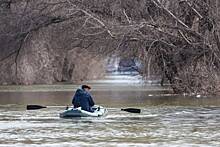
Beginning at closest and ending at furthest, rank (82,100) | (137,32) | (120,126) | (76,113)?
(120,126)
(76,113)
(82,100)
(137,32)

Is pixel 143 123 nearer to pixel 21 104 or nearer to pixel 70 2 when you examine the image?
pixel 21 104

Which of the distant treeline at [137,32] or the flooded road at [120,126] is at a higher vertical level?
the distant treeline at [137,32]

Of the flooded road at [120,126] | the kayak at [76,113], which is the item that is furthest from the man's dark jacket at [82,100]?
Answer: the flooded road at [120,126]

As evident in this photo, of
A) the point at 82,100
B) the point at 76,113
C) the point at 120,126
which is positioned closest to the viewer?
the point at 120,126

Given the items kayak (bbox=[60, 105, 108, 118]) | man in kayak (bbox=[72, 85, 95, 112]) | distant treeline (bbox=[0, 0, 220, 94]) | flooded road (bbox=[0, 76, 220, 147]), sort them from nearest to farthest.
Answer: flooded road (bbox=[0, 76, 220, 147]), kayak (bbox=[60, 105, 108, 118]), man in kayak (bbox=[72, 85, 95, 112]), distant treeline (bbox=[0, 0, 220, 94])

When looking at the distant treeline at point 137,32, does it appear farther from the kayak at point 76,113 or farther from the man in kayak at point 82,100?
the kayak at point 76,113

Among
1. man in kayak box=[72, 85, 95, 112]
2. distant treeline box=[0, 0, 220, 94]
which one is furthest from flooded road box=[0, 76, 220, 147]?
distant treeline box=[0, 0, 220, 94]

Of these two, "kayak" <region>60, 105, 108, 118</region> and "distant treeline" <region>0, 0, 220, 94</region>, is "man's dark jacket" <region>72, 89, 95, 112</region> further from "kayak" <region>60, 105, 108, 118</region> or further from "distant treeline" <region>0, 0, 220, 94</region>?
"distant treeline" <region>0, 0, 220, 94</region>

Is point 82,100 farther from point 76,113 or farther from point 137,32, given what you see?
point 137,32

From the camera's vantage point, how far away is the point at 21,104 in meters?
36.1

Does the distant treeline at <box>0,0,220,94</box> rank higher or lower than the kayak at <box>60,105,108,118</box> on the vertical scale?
higher

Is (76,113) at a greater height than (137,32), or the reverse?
(137,32)

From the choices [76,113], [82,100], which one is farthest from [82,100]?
[76,113]

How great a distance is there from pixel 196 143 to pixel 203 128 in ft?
13.3
